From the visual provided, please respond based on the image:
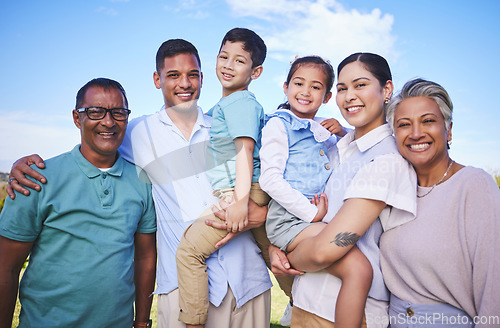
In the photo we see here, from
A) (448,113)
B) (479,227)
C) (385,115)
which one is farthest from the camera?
(385,115)

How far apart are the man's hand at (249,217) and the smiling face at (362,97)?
0.89m

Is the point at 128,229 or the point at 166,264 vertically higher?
the point at 128,229

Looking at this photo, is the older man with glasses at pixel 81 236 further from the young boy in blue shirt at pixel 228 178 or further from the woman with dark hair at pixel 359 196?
the woman with dark hair at pixel 359 196

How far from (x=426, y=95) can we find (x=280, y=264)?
4.79ft

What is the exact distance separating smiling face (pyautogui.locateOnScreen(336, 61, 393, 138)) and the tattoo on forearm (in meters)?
0.78

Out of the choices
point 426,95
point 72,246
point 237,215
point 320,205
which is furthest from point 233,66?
point 72,246

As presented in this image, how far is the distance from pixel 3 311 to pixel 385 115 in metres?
3.12

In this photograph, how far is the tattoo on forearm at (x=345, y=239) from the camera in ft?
6.79

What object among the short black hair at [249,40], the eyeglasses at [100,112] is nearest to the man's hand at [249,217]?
the eyeglasses at [100,112]

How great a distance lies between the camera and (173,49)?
2965 millimetres

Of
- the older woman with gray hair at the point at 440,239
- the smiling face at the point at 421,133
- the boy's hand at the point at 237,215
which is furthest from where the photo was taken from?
the boy's hand at the point at 237,215

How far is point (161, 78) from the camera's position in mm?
3002

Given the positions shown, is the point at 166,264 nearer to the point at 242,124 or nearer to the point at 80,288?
the point at 80,288

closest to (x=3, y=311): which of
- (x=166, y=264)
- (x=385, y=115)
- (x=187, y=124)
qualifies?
(x=166, y=264)
